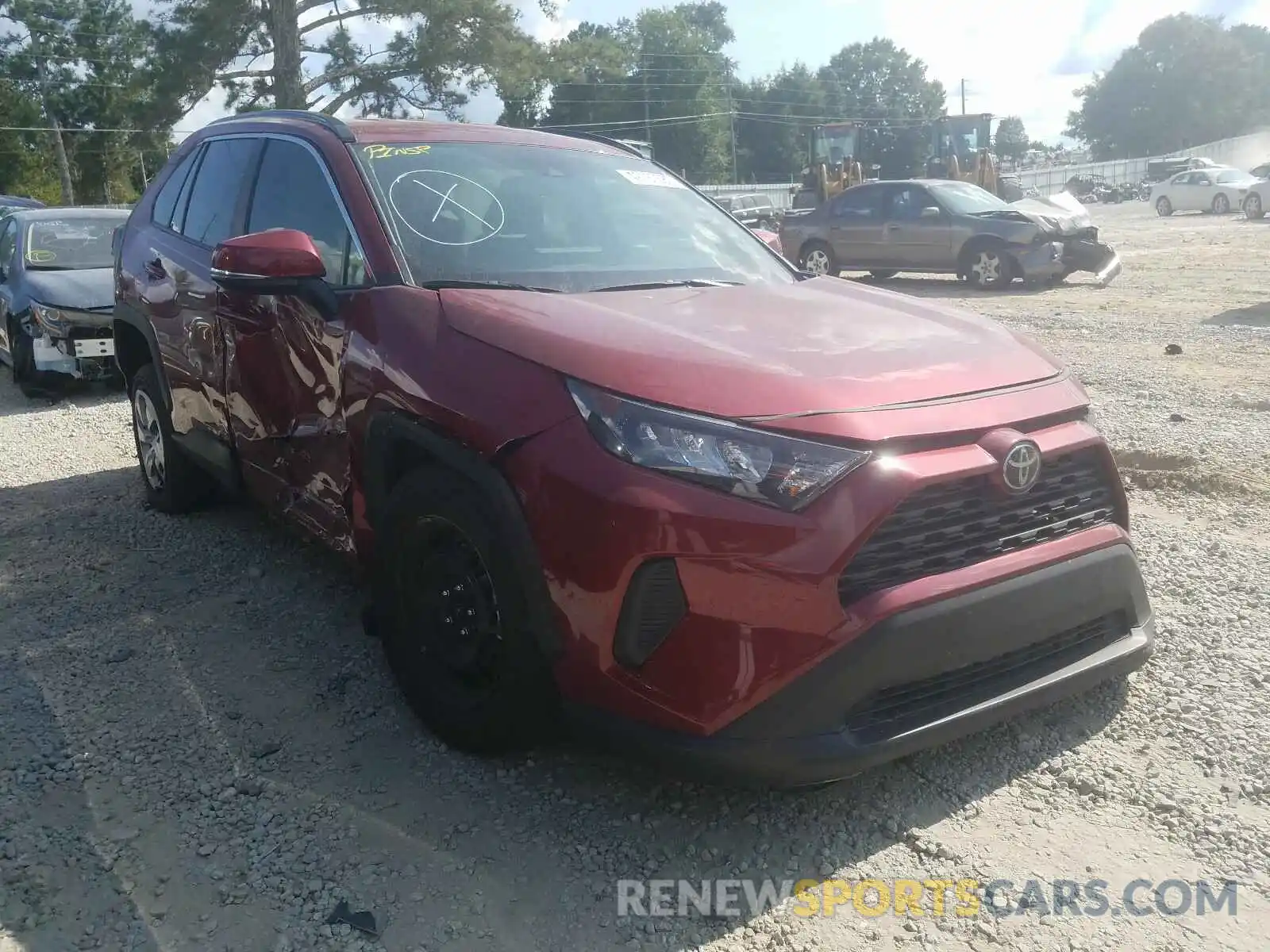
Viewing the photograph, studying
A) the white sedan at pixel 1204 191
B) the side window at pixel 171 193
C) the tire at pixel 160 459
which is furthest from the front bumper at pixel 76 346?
the white sedan at pixel 1204 191

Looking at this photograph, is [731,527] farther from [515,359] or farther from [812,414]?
[515,359]

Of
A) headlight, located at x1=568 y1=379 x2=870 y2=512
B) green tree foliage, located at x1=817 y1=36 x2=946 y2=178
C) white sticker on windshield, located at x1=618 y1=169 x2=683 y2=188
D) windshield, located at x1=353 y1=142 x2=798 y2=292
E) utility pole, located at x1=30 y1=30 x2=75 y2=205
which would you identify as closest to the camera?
headlight, located at x1=568 y1=379 x2=870 y2=512

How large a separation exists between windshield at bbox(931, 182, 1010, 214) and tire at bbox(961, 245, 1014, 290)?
67cm

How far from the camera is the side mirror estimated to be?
10.7ft

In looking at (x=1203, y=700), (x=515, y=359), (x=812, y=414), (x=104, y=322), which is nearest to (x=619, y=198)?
Result: (x=515, y=359)

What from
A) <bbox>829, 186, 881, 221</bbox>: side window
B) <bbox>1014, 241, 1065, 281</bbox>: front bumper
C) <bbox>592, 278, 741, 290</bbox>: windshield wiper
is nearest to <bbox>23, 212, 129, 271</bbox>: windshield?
<bbox>592, 278, 741, 290</bbox>: windshield wiper

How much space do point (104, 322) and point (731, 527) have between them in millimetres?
8126

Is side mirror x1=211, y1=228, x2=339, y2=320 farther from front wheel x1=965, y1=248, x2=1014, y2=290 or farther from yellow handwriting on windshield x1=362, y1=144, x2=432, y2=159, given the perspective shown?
front wheel x1=965, y1=248, x2=1014, y2=290

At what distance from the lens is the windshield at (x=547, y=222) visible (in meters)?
3.38

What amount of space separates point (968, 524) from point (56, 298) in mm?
8696

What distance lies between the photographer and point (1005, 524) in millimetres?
2633

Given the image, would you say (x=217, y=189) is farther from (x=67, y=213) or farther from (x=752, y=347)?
(x=67, y=213)

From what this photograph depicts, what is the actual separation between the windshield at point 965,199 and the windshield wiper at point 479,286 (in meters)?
13.3

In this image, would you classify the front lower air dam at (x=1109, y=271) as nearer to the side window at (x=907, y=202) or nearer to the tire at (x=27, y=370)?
the side window at (x=907, y=202)
